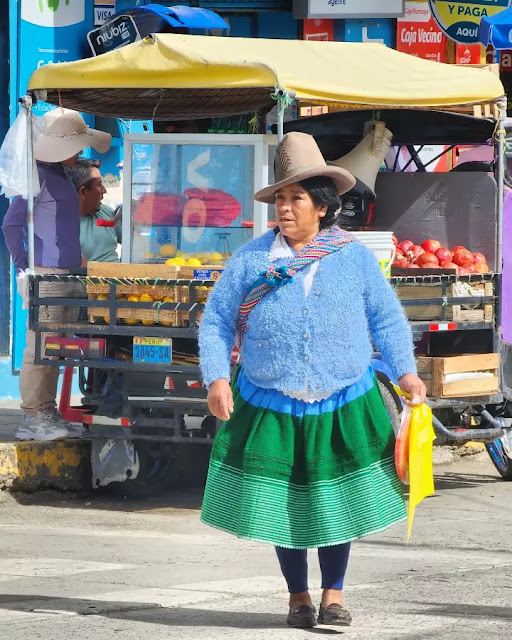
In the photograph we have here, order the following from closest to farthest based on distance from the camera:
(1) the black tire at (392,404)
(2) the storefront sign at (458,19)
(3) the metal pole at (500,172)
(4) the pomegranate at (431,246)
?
(1) the black tire at (392,404)
(3) the metal pole at (500,172)
(4) the pomegranate at (431,246)
(2) the storefront sign at (458,19)

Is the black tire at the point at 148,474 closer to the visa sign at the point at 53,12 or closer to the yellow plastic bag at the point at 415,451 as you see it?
the yellow plastic bag at the point at 415,451

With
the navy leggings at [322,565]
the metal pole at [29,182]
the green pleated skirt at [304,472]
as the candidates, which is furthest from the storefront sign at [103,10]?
the navy leggings at [322,565]

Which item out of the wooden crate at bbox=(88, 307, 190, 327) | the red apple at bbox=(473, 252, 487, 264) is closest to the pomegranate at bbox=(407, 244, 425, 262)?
the red apple at bbox=(473, 252, 487, 264)

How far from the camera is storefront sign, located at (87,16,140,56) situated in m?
12.9

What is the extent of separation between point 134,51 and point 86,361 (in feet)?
6.35

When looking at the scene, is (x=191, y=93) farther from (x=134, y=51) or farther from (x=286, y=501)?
(x=286, y=501)

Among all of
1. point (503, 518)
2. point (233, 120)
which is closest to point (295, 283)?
point (503, 518)

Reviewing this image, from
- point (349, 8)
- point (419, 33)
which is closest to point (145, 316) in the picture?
point (349, 8)

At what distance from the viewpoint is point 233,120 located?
10.2m

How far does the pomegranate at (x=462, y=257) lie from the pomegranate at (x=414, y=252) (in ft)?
0.76

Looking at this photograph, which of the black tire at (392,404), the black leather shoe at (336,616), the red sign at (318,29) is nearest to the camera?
the black leather shoe at (336,616)

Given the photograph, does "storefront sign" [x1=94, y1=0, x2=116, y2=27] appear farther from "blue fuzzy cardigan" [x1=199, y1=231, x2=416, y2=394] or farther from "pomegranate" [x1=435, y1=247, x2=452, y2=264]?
"blue fuzzy cardigan" [x1=199, y1=231, x2=416, y2=394]

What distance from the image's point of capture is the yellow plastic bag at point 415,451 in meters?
5.17

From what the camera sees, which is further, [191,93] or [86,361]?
[191,93]
